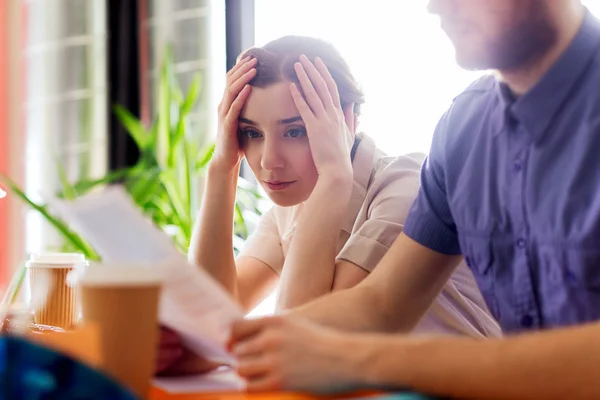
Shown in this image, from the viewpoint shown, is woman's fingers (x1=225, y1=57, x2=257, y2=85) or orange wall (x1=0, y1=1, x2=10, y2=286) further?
orange wall (x1=0, y1=1, x2=10, y2=286)

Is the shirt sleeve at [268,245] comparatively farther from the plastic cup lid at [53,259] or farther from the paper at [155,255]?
the paper at [155,255]

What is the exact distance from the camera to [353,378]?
0.73 meters

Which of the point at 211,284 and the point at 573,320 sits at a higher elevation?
the point at 211,284

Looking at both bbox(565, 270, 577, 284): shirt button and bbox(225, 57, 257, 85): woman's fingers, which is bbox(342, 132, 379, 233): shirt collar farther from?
bbox(565, 270, 577, 284): shirt button

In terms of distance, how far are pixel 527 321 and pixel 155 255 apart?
0.66 meters

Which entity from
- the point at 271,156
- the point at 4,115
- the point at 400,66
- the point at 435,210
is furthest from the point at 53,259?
the point at 4,115

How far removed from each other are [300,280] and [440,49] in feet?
4.68

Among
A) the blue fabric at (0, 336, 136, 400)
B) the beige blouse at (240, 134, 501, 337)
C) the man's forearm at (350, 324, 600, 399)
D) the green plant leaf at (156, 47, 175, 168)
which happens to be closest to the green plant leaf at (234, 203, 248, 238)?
the green plant leaf at (156, 47, 175, 168)

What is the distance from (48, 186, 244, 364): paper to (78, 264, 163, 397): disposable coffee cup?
3 centimetres

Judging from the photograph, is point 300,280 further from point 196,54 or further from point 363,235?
point 196,54

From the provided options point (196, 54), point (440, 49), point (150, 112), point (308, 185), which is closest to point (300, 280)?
point (308, 185)

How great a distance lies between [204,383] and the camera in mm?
914

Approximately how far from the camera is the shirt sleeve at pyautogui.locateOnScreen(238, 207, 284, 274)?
1821 millimetres

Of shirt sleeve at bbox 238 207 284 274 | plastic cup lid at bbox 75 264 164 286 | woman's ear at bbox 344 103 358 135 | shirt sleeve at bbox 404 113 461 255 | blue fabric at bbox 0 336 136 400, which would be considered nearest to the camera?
blue fabric at bbox 0 336 136 400
